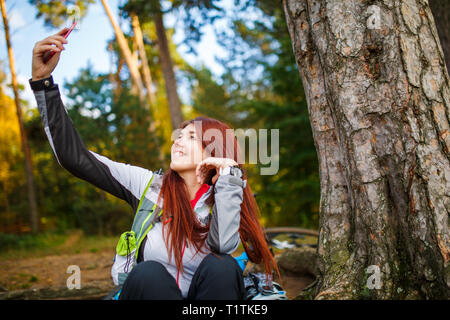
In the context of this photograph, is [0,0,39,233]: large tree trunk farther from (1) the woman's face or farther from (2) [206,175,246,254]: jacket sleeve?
(2) [206,175,246,254]: jacket sleeve

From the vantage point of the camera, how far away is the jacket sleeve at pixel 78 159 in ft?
5.82

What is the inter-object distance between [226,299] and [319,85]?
1433 millimetres

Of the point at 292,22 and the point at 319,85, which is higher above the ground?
the point at 292,22

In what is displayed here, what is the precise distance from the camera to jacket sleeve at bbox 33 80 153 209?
1.78 meters

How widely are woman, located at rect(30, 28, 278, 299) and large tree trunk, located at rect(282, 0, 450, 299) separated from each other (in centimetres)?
62

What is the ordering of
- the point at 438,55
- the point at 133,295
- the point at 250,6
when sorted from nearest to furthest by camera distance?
the point at 133,295 → the point at 438,55 → the point at 250,6

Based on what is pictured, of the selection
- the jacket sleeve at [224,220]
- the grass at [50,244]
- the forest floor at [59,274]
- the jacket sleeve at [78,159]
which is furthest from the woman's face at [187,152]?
the grass at [50,244]

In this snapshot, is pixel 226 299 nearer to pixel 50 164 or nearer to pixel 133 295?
pixel 133 295

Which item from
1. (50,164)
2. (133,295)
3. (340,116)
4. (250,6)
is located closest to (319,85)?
(340,116)

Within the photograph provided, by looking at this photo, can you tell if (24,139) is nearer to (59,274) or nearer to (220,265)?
(59,274)

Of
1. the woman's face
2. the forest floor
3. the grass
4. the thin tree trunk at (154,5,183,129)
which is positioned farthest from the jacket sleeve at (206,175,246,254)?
the thin tree trunk at (154,5,183,129)

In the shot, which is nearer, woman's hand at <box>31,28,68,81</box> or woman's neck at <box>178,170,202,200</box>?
woman's hand at <box>31,28,68,81</box>

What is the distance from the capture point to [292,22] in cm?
235

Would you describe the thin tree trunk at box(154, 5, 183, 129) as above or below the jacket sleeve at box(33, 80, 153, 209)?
above
